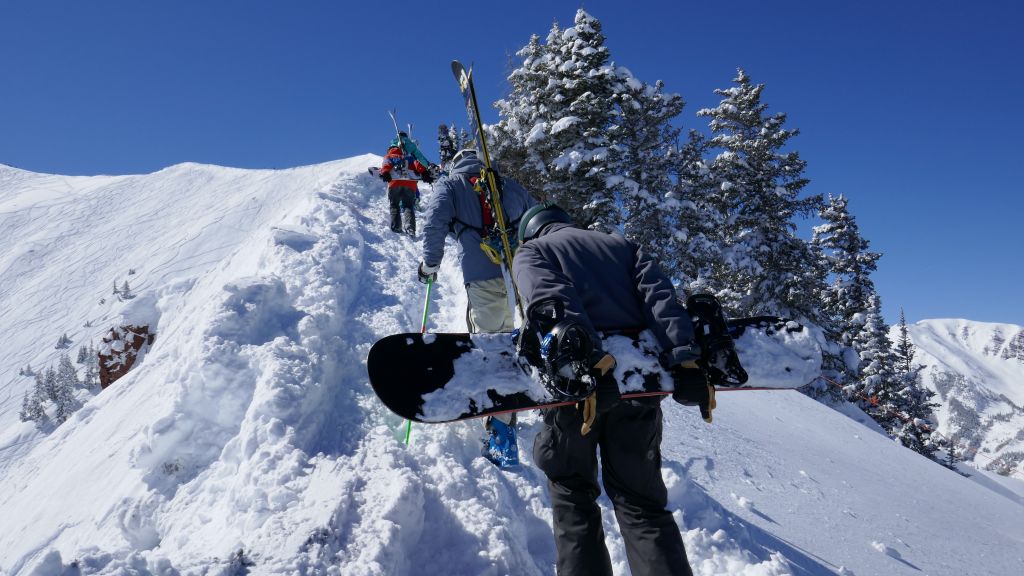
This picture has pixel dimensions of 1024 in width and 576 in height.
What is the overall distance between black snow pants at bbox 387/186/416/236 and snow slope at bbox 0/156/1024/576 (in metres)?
3.93

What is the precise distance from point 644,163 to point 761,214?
17.4 feet

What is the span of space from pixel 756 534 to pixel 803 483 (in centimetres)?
197

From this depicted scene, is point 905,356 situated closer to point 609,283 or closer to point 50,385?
point 609,283

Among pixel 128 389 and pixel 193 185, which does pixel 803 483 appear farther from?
pixel 193 185

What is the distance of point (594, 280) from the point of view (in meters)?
2.61

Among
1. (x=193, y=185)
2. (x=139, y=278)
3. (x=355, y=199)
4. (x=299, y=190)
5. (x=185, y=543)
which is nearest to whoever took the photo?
(x=185, y=543)

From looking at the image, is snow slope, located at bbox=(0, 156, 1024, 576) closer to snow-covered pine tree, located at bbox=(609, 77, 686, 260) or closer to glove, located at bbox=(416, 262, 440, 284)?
glove, located at bbox=(416, 262, 440, 284)

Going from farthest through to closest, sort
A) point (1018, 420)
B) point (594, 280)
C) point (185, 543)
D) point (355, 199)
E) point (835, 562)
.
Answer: point (1018, 420)
point (355, 199)
point (835, 562)
point (185, 543)
point (594, 280)

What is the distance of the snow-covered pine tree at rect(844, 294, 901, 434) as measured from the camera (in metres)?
21.0

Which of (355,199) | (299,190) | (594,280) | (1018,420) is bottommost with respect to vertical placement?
(1018,420)

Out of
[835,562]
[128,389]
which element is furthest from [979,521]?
[128,389]

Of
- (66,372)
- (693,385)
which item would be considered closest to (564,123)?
(693,385)

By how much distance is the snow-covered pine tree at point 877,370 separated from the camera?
68.7ft

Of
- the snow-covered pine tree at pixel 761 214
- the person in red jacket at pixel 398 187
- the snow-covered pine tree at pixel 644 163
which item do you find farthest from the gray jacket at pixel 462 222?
the snow-covered pine tree at pixel 761 214
